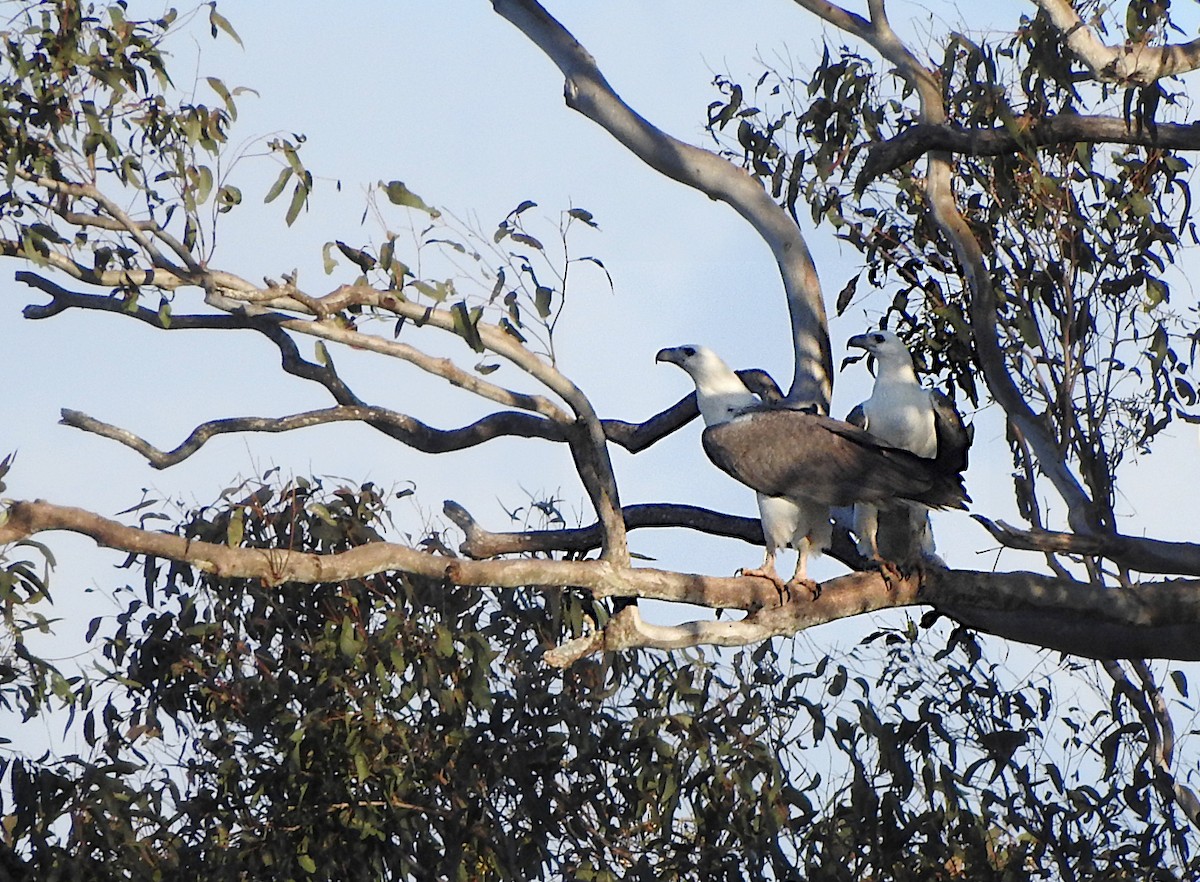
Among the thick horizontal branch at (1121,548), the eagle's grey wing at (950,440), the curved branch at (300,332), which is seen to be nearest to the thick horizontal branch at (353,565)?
the curved branch at (300,332)

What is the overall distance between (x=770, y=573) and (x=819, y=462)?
0.43 meters

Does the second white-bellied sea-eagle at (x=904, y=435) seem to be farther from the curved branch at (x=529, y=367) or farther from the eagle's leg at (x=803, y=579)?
the curved branch at (x=529, y=367)

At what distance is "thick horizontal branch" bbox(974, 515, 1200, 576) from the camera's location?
5230 millimetres

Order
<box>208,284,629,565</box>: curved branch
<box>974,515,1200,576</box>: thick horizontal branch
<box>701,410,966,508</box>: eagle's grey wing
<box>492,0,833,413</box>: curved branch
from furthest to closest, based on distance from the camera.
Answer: <box>492,0,833,413</box>: curved branch
<box>701,410,966,508</box>: eagle's grey wing
<box>974,515,1200,576</box>: thick horizontal branch
<box>208,284,629,565</box>: curved branch

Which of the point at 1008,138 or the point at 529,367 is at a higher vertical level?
the point at 1008,138

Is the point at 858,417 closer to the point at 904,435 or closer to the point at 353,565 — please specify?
the point at 904,435

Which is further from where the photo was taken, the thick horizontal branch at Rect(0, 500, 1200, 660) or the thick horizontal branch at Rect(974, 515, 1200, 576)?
the thick horizontal branch at Rect(974, 515, 1200, 576)

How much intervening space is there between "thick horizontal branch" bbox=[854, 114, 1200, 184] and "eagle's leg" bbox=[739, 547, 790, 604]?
1361 millimetres

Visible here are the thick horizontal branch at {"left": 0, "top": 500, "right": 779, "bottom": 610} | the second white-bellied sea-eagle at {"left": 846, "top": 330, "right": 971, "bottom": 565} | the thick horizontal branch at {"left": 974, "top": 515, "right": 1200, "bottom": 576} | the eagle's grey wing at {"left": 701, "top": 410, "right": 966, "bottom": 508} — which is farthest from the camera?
the second white-bellied sea-eagle at {"left": 846, "top": 330, "right": 971, "bottom": 565}

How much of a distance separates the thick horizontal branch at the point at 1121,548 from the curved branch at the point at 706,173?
1.52 meters

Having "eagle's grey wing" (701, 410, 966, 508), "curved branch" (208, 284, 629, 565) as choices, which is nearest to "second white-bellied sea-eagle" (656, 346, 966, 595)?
"eagle's grey wing" (701, 410, 966, 508)

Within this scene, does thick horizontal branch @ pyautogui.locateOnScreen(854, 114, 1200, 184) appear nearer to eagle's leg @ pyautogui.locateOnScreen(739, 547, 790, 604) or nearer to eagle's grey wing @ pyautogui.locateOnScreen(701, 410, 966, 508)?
eagle's grey wing @ pyautogui.locateOnScreen(701, 410, 966, 508)

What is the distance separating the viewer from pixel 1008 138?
6.22 m

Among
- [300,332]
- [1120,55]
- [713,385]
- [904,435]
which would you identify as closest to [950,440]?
[904,435]
